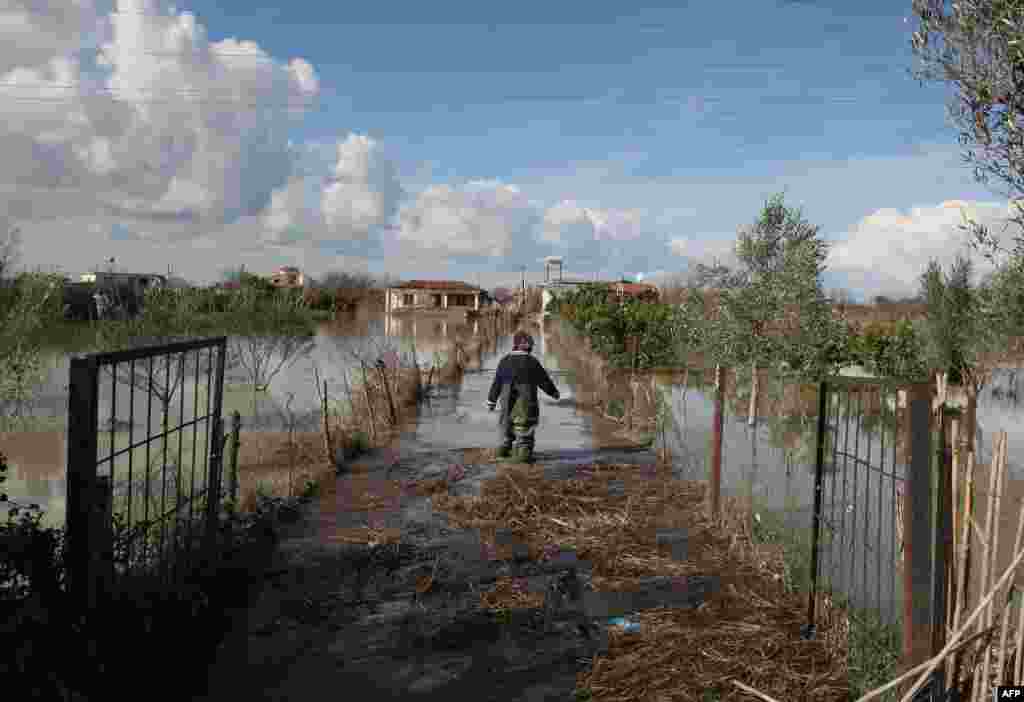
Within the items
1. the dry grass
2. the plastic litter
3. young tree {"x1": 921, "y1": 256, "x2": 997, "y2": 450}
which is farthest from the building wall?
the plastic litter

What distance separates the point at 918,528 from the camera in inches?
140

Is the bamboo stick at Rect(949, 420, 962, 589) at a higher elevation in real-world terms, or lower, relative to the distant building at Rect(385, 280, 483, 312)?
lower

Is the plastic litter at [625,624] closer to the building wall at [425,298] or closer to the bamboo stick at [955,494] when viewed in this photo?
the bamboo stick at [955,494]

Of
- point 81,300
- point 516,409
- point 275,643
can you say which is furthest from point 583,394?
point 81,300

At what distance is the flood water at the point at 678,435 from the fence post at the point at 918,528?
22.3 inches

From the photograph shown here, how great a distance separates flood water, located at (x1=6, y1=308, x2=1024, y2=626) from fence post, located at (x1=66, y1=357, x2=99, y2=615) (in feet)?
1.90

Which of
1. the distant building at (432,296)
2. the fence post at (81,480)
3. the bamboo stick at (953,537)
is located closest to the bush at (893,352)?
the bamboo stick at (953,537)

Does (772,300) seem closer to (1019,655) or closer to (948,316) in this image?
(948,316)

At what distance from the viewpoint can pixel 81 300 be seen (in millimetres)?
38094

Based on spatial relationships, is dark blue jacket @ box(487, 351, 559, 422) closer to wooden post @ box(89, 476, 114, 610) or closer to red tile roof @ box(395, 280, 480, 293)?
wooden post @ box(89, 476, 114, 610)

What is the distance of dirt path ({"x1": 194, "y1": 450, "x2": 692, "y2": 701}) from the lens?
425 cm

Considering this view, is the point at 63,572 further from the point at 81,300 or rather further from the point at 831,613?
the point at 81,300

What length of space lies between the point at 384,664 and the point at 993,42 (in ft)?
27.3

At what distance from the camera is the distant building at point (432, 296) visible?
94.6 meters
